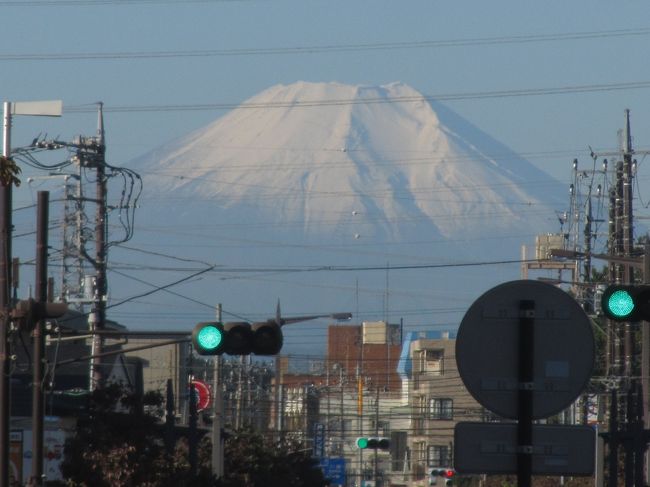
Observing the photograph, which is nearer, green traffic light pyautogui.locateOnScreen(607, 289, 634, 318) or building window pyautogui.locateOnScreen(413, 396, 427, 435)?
green traffic light pyautogui.locateOnScreen(607, 289, 634, 318)

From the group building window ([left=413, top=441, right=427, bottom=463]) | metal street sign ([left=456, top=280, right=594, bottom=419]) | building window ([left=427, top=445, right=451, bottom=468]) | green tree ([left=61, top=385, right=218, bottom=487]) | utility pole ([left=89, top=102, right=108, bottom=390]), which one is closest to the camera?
metal street sign ([left=456, top=280, right=594, bottom=419])

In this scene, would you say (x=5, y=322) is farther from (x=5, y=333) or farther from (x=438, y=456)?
(x=438, y=456)

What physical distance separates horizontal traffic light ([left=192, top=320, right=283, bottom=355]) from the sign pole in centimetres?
943

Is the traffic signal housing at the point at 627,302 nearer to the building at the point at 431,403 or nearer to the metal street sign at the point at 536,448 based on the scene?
the metal street sign at the point at 536,448

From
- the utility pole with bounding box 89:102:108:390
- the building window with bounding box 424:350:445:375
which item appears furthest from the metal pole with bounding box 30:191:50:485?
the building window with bounding box 424:350:445:375

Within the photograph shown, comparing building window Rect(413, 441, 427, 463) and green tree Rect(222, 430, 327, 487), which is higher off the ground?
green tree Rect(222, 430, 327, 487)

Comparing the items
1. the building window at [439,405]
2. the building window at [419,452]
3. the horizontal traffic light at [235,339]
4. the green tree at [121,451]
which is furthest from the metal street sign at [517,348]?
the building window at [419,452]

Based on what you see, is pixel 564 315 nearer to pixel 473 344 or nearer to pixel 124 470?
pixel 473 344

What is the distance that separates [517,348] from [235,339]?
9637 millimetres

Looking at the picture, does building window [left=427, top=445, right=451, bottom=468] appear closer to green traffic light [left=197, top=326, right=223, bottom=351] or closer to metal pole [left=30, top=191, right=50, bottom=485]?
metal pole [left=30, top=191, right=50, bottom=485]

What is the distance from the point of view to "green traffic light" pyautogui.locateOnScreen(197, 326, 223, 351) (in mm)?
18078

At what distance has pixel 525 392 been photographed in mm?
8789

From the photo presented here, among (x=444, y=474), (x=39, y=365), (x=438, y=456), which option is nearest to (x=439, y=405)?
(x=438, y=456)

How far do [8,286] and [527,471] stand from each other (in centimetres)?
1349
